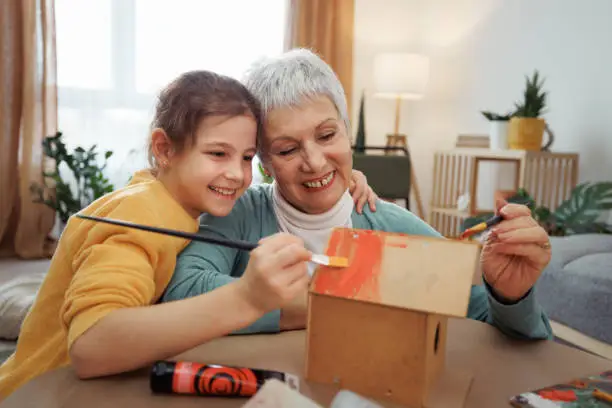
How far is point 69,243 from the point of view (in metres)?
0.83

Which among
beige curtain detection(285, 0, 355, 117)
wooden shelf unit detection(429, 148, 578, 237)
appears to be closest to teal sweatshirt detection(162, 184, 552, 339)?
wooden shelf unit detection(429, 148, 578, 237)

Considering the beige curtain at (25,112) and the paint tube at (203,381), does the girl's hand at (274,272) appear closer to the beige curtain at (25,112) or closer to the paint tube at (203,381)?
the paint tube at (203,381)

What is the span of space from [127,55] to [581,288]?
3317mm

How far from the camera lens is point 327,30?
4316 mm

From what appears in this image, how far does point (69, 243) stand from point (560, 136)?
3.38m

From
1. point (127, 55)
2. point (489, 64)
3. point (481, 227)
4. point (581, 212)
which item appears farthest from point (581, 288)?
point (127, 55)

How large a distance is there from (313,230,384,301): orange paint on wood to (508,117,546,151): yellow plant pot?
9.39 ft

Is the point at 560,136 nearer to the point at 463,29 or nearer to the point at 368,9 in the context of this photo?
the point at 463,29

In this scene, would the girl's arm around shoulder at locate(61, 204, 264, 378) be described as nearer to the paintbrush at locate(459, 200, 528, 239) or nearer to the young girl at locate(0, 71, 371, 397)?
the young girl at locate(0, 71, 371, 397)

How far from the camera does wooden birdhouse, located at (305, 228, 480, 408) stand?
60 centimetres

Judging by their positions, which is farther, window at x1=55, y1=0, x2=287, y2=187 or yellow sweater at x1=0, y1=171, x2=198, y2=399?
window at x1=55, y1=0, x2=287, y2=187

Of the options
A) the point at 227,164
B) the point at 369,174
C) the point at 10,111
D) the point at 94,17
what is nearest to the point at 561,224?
the point at 369,174

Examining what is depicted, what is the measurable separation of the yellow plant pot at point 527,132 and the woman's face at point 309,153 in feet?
8.04

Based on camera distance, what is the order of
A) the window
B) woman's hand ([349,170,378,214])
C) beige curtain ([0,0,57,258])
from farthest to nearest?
the window
beige curtain ([0,0,57,258])
woman's hand ([349,170,378,214])
